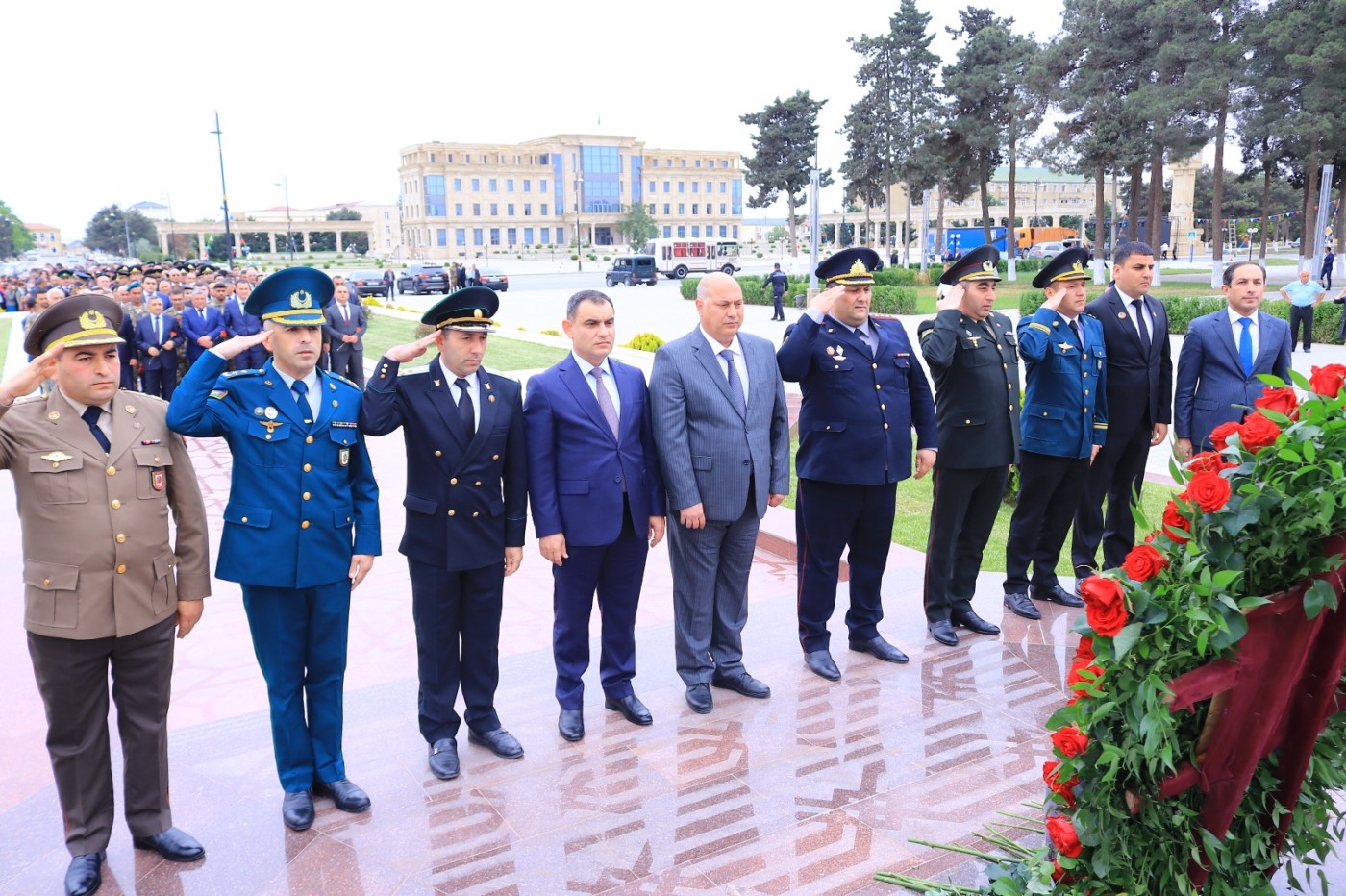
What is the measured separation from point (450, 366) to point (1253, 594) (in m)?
2.92

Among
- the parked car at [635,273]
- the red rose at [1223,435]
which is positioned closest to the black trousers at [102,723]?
the red rose at [1223,435]

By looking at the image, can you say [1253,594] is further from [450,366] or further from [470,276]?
[470,276]

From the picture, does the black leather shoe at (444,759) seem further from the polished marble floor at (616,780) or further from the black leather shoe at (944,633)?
the black leather shoe at (944,633)

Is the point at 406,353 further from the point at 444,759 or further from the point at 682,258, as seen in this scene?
the point at 682,258

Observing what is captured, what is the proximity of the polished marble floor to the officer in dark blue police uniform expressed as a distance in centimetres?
38

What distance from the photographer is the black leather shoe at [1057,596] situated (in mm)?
6035

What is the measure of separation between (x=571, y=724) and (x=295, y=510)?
1551 millimetres

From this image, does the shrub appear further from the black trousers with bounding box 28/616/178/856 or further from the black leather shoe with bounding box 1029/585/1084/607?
the black trousers with bounding box 28/616/178/856

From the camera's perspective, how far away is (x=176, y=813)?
12.5 feet

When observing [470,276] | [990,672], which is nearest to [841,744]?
[990,672]

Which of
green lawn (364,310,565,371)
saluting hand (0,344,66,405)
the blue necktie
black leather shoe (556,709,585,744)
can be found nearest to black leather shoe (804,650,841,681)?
black leather shoe (556,709,585,744)

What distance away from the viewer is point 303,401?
12.2ft

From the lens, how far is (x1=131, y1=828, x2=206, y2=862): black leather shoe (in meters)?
3.47

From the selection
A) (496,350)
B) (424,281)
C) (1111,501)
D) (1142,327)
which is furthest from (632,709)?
(424,281)
